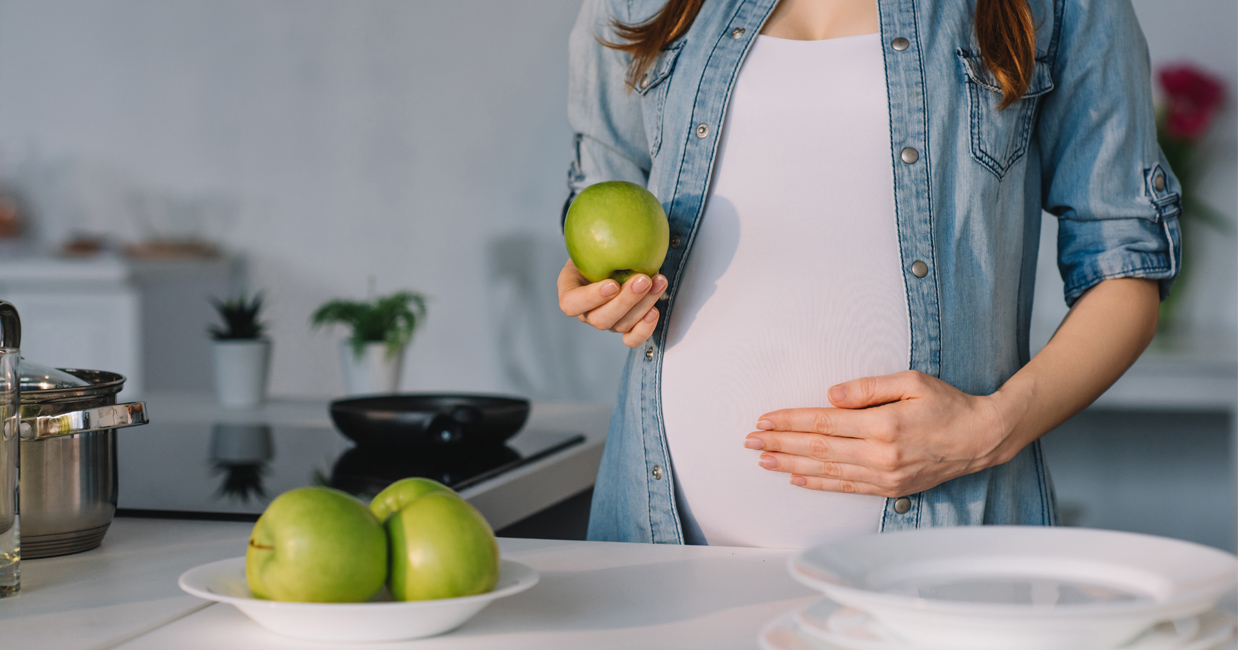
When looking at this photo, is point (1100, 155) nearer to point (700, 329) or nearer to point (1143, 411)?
point (700, 329)

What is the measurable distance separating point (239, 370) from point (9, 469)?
139 cm

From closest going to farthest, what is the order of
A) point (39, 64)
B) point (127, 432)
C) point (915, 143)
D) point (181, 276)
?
point (915, 143)
point (127, 432)
point (181, 276)
point (39, 64)

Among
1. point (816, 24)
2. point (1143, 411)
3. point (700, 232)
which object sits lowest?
point (1143, 411)

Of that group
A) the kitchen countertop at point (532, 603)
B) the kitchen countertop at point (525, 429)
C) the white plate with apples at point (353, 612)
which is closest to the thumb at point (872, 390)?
the kitchen countertop at point (532, 603)

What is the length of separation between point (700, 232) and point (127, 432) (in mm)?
1045

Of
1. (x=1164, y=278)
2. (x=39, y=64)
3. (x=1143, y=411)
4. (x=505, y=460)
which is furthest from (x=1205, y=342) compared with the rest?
(x=39, y=64)

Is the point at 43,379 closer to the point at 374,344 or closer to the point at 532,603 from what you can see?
the point at 532,603

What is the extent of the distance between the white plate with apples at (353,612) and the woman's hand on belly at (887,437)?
0.34 m

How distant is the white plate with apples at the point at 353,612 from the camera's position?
56cm

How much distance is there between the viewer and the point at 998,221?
37.7 inches

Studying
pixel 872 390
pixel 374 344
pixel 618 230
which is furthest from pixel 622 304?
pixel 374 344

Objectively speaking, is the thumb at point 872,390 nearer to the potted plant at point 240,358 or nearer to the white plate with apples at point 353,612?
the white plate with apples at point 353,612

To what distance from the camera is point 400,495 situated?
0.61 metres

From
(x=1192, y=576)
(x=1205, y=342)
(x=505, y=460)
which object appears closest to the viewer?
(x=1192, y=576)
